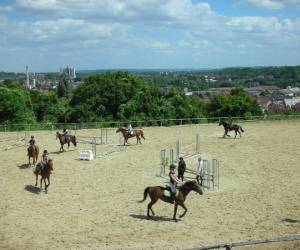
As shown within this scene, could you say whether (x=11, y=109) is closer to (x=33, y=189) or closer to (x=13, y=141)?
(x=13, y=141)

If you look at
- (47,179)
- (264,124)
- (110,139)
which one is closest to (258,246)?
(47,179)

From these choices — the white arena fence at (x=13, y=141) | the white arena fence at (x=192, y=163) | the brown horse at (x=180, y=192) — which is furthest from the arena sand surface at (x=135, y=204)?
the white arena fence at (x=13, y=141)

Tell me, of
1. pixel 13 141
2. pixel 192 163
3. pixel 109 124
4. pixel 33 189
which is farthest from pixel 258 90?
Result: pixel 33 189

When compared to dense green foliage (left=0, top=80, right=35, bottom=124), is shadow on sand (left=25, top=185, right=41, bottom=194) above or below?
below

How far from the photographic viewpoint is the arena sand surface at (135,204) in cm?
1335

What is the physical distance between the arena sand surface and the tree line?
1687 cm

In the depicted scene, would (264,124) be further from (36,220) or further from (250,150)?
(36,220)

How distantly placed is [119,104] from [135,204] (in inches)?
1233

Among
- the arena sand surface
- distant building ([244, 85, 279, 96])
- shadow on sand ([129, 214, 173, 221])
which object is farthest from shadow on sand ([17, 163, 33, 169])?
distant building ([244, 85, 279, 96])

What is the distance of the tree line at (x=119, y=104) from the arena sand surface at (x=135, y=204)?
16870 millimetres

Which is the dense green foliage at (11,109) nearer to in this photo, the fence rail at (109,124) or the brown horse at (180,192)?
the fence rail at (109,124)

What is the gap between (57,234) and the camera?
13719 millimetres

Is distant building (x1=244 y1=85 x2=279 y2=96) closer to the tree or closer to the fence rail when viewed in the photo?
the fence rail

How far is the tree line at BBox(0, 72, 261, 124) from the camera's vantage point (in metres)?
44.5
